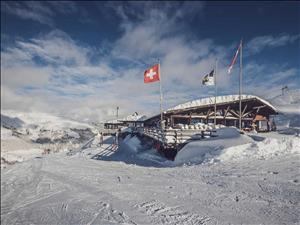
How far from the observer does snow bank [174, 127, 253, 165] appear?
13.2 meters

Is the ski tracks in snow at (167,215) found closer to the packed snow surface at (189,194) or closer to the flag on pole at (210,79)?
the packed snow surface at (189,194)

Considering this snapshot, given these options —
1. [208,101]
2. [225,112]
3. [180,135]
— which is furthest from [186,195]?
[225,112]

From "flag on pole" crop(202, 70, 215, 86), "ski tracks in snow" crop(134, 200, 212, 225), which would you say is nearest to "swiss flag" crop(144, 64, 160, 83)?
"flag on pole" crop(202, 70, 215, 86)

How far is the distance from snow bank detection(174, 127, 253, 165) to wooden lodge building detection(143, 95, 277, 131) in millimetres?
10019

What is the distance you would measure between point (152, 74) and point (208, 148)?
26.8ft

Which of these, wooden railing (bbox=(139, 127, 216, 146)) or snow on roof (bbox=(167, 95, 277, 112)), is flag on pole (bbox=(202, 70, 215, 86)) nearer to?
wooden railing (bbox=(139, 127, 216, 146))

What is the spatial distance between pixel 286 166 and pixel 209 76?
1197cm

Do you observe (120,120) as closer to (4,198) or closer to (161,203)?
(4,198)

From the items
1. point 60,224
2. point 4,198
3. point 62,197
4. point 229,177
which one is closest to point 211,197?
point 229,177

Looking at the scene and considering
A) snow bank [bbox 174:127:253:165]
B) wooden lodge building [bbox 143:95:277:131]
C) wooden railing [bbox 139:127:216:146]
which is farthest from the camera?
wooden lodge building [bbox 143:95:277:131]

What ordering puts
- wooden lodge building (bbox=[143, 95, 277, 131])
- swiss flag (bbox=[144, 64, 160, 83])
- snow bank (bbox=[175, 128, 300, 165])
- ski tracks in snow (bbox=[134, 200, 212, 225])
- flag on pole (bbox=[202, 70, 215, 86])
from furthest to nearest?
wooden lodge building (bbox=[143, 95, 277, 131])
flag on pole (bbox=[202, 70, 215, 86])
swiss flag (bbox=[144, 64, 160, 83])
snow bank (bbox=[175, 128, 300, 165])
ski tracks in snow (bbox=[134, 200, 212, 225])

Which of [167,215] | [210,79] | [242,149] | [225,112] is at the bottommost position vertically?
[167,215]

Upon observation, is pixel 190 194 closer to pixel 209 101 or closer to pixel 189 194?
pixel 189 194

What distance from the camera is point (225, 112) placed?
2864cm
